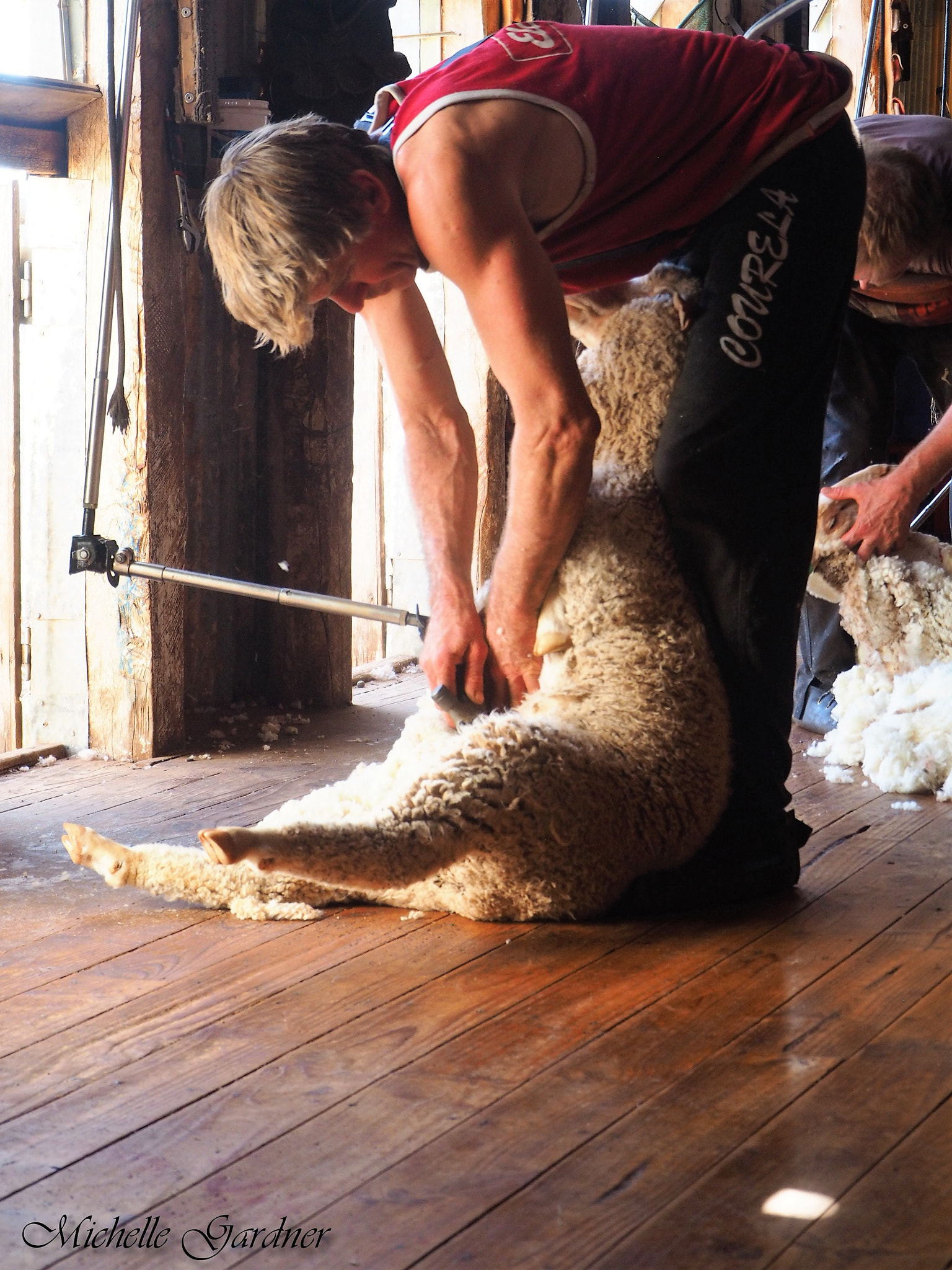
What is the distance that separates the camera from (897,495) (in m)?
3.16

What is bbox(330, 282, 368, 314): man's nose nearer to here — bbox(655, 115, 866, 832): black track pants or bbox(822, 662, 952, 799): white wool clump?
bbox(655, 115, 866, 832): black track pants

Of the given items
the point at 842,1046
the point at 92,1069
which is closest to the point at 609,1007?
the point at 842,1046

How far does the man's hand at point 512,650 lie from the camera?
2127mm

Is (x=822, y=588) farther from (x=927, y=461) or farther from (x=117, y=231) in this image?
(x=117, y=231)

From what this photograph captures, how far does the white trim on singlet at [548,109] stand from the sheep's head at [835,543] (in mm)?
1371

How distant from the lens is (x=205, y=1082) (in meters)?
1.52

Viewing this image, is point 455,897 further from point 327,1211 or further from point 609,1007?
point 327,1211

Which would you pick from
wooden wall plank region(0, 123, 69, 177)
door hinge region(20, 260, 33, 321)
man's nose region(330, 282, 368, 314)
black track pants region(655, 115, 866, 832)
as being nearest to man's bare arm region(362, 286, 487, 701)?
man's nose region(330, 282, 368, 314)

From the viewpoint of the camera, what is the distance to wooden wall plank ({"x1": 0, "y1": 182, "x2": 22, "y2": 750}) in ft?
11.5

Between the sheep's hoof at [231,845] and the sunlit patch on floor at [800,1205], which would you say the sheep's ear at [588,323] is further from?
the sunlit patch on floor at [800,1205]

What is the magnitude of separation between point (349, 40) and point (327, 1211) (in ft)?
11.2

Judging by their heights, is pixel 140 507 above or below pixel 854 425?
below

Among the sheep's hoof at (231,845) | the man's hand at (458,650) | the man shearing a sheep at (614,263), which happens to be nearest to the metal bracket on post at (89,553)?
the man shearing a sheep at (614,263)

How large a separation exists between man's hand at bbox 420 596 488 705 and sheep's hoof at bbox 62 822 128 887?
1.87 ft
